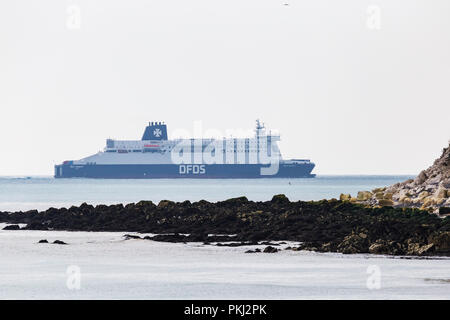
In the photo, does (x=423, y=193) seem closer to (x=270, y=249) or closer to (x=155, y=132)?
(x=270, y=249)

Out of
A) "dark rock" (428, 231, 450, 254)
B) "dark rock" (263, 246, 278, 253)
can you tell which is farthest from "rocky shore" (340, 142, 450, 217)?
"dark rock" (263, 246, 278, 253)

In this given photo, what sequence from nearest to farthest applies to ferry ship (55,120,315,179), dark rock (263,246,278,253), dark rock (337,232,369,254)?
dark rock (337,232,369,254) < dark rock (263,246,278,253) < ferry ship (55,120,315,179)

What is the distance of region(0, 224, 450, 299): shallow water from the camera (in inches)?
754

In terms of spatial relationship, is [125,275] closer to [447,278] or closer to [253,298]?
[253,298]

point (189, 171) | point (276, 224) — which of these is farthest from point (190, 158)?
point (276, 224)

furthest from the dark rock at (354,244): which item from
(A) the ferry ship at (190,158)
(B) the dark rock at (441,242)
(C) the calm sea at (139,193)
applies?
(A) the ferry ship at (190,158)

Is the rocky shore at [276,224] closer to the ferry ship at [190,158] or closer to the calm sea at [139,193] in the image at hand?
the calm sea at [139,193]

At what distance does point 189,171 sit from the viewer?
152 meters

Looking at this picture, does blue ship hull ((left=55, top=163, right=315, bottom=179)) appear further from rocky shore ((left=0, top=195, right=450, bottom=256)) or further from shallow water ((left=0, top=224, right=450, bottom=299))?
shallow water ((left=0, top=224, right=450, bottom=299))

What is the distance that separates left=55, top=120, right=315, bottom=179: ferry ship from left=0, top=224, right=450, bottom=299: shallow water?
11979cm

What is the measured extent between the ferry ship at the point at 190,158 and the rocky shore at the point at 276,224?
10508 centimetres

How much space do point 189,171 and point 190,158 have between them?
228 centimetres

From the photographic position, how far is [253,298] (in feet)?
60.7
